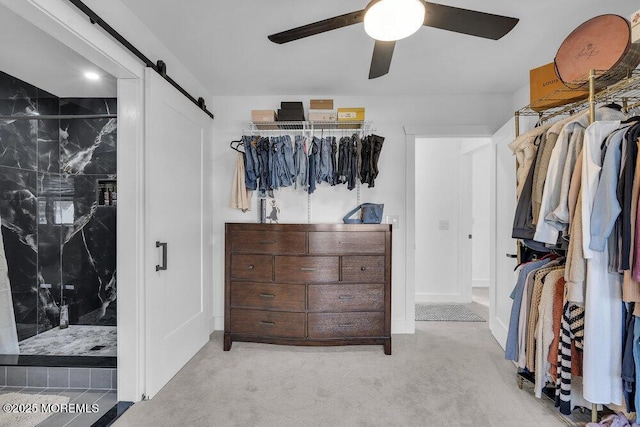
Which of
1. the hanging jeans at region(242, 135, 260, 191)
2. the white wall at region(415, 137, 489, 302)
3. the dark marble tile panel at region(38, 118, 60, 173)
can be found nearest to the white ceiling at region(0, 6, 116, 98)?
the dark marble tile panel at region(38, 118, 60, 173)

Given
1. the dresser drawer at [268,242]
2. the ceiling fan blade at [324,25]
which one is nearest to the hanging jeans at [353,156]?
the dresser drawer at [268,242]

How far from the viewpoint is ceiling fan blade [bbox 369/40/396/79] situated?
5.21 feet

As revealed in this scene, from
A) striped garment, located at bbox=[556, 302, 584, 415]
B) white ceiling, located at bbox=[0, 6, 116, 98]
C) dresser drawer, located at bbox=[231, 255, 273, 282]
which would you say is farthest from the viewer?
dresser drawer, located at bbox=[231, 255, 273, 282]

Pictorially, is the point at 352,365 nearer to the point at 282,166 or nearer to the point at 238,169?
the point at 282,166

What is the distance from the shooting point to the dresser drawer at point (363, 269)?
106 inches

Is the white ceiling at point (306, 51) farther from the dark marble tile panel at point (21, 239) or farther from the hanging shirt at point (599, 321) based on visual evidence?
the hanging shirt at point (599, 321)

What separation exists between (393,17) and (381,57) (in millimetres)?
424

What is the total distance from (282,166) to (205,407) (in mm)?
2010

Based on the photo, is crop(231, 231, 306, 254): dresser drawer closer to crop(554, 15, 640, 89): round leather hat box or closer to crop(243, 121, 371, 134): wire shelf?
crop(243, 121, 371, 134): wire shelf

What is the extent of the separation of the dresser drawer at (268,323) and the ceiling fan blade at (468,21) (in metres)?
2.28

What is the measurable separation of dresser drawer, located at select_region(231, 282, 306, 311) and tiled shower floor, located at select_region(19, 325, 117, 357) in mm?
1012

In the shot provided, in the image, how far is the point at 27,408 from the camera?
6.37 feet

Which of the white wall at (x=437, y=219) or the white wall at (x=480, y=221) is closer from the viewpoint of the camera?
the white wall at (x=437, y=219)

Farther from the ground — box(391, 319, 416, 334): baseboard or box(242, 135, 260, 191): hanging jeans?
box(242, 135, 260, 191): hanging jeans
